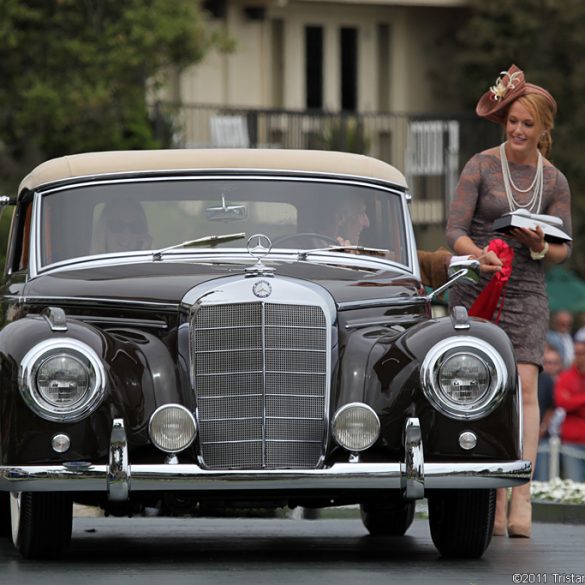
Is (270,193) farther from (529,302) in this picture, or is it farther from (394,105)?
(394,105)

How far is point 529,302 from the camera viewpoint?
1034 cm

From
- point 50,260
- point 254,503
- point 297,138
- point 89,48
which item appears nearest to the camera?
point 254,503

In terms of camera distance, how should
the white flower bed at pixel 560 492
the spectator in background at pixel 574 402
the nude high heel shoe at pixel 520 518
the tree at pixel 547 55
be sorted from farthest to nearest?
the tree at pixel 547 55 → the spectator in background at pixel 574 402 → the white flower bed at pixel 560 492 → the nude high heel shoe at pixel 520 518

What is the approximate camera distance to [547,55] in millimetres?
34188

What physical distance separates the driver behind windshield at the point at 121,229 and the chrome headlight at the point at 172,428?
1.51 metres

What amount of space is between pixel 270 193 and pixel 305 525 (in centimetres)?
240

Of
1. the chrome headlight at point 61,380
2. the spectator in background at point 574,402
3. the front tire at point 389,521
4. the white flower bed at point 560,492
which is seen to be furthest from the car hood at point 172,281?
the spectator in background at point 574,402

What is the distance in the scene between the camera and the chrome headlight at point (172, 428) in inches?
329

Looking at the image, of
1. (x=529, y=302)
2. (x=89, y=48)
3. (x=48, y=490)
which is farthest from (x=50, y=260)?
(x=89, y=48)

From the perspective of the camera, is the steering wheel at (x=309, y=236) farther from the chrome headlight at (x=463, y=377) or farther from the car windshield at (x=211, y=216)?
the chrome headlight at (x=463, y=377)

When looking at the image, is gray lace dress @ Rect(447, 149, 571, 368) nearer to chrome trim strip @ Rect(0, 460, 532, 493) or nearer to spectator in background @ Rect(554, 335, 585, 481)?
chrome trim strip @ Rect(0, 460, 532, 493)

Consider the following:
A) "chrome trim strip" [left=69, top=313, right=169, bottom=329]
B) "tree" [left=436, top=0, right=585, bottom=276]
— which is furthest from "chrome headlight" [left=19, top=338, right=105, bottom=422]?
"tree" [left=436, top=0, right=585, bottom=276]

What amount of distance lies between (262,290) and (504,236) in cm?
226

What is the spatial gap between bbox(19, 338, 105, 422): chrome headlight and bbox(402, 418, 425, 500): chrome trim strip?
1329 millimetres
